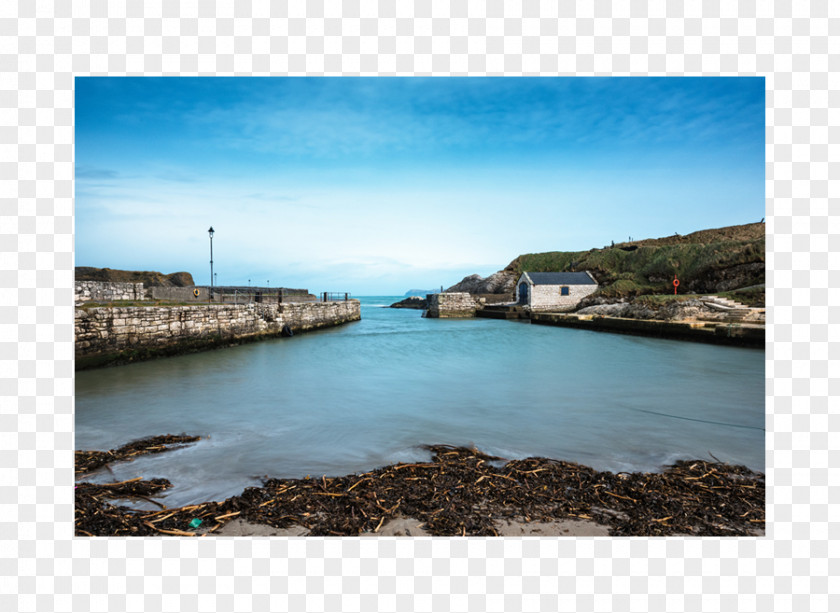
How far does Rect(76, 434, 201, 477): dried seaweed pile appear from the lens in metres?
3.81

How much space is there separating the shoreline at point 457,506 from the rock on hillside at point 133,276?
2174 centimetres

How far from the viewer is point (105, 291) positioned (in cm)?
1471

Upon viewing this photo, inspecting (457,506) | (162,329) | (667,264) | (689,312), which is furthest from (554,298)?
(457,506)

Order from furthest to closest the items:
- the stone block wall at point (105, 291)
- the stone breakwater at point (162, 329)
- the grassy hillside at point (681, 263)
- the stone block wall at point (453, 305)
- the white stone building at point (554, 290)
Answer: the stone block wall at point (453, 305) → the white stone building at point (554, 290) → the grassy hillside at point (681, 263) → the stone block wall at point (105, 291) → the stone breakwater at point (162, 329)

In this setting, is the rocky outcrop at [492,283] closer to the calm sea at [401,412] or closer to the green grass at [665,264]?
the green grass at [665,264]

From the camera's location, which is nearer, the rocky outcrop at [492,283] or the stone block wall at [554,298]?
the stone block wall at [554,298]

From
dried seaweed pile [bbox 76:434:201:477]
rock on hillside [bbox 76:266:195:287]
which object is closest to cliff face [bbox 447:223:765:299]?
dried seaweed pile [bbox 76:434:201:477]

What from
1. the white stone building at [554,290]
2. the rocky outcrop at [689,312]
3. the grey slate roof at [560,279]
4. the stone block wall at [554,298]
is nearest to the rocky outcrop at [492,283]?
the grey slate roof at [560,279]

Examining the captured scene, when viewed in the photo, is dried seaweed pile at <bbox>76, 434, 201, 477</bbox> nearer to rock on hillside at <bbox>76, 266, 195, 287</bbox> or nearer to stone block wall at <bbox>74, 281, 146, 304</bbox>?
stone block wall at <bbox>74, 281, 146, 304</bbox>

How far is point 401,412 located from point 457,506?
12.1 ft

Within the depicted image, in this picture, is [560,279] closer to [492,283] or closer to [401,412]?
[492,283]

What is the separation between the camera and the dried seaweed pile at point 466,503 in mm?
2467

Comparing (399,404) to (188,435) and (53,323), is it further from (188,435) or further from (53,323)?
(53,323)

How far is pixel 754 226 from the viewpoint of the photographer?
4581 cm
